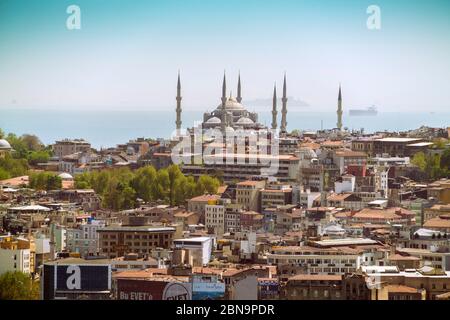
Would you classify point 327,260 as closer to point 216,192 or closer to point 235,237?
point 235,237

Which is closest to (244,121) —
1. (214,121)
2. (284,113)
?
(214,121)

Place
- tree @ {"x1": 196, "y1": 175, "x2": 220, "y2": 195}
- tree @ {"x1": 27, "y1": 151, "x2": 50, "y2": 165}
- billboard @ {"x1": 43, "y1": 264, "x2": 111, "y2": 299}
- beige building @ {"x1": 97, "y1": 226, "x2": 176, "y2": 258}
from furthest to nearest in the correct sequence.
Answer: tree @ {"x1": 27, "y1": 151, "x2": 50, "y2": 165} < tree @ {"x1": 196, "y1": 175, "x2": 220, "y2": 195} < beige building @ {"x1": 97, "y1": 226, "x2": 176, "y2": 258} < billboard @ {"x1": 43, "y1": 264, "x2": 111, "y2": 299}

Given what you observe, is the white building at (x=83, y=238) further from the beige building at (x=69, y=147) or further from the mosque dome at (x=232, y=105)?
the mosque dome at (x=232, y=105)

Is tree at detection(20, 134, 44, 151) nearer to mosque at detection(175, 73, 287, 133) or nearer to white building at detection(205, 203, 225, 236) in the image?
mosque at detection(175, 73, 287, 133)

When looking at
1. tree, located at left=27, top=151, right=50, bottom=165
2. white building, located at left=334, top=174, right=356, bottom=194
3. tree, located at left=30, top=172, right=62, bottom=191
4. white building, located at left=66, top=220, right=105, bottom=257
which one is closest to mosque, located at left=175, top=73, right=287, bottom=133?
tree, located at left=27, top=151, right=50, bottom=165

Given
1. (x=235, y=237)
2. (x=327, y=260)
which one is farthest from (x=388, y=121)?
(x=327, y=260)

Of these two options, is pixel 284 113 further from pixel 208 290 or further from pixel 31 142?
pixel 208 290

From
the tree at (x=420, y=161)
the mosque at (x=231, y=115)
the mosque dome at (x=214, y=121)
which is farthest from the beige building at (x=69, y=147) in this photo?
the tree at (x=420, y=161)
